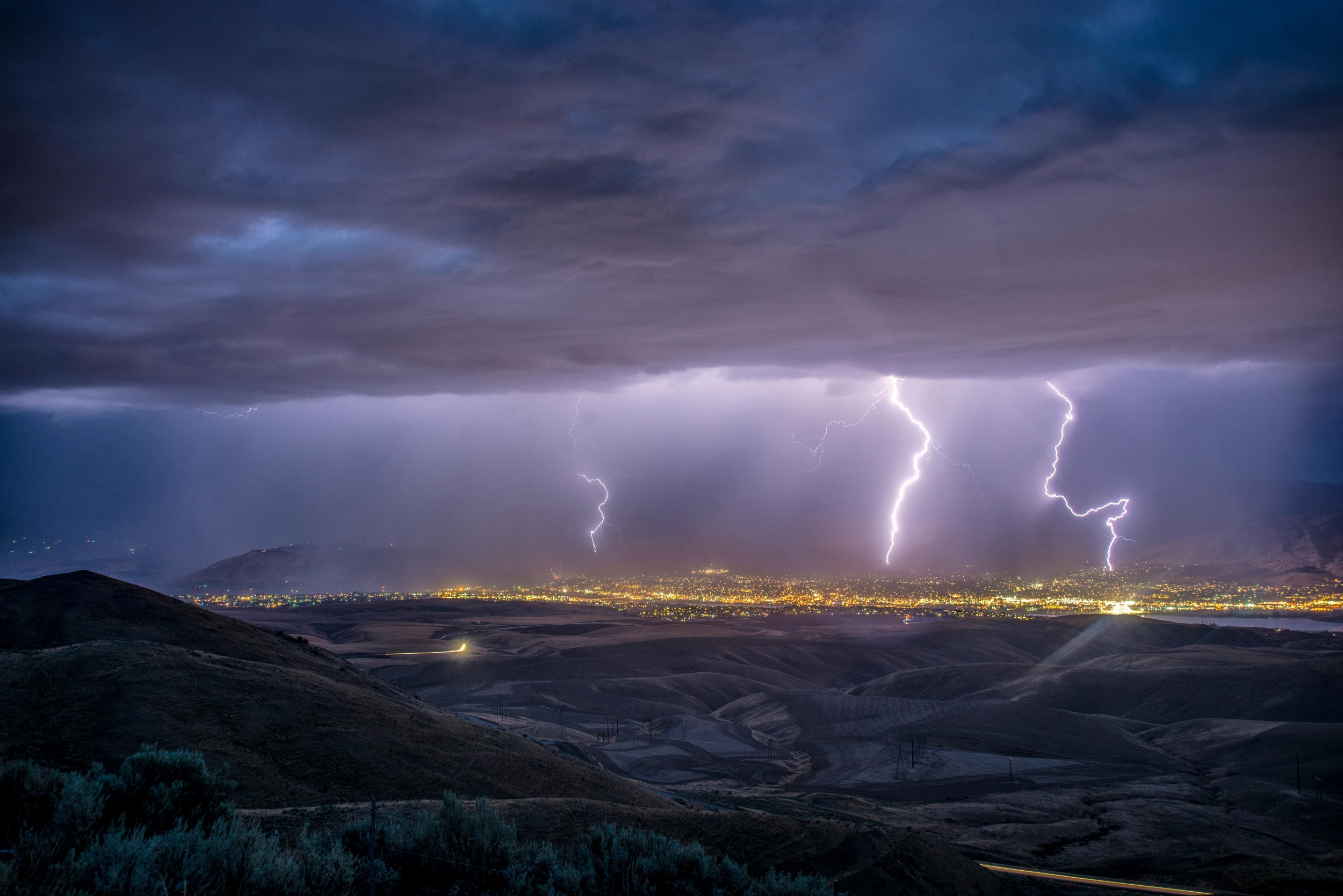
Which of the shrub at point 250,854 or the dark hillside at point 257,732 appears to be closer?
the shrub at point 250,854

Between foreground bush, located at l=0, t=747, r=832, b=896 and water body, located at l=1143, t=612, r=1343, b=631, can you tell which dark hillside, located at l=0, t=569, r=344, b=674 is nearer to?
foreground bush, located at l=0, t=747, r=832, b=896

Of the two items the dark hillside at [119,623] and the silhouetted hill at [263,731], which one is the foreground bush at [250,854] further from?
the dark hillside at [119,623]

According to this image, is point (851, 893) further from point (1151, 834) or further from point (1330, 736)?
point (1330, 736)

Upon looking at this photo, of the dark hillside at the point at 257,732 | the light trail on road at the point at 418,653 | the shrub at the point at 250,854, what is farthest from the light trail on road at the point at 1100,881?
the light trail on road at the point at 418,653

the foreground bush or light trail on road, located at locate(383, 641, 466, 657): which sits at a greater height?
the foreground bush

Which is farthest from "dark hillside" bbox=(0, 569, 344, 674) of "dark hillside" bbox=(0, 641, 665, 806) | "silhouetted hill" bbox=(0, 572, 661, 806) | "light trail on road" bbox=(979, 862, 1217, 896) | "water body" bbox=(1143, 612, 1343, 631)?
"water body" bbox=(1143, 612, 1343, 631)

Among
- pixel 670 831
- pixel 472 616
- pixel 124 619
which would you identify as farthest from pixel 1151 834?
pixel 472 616
